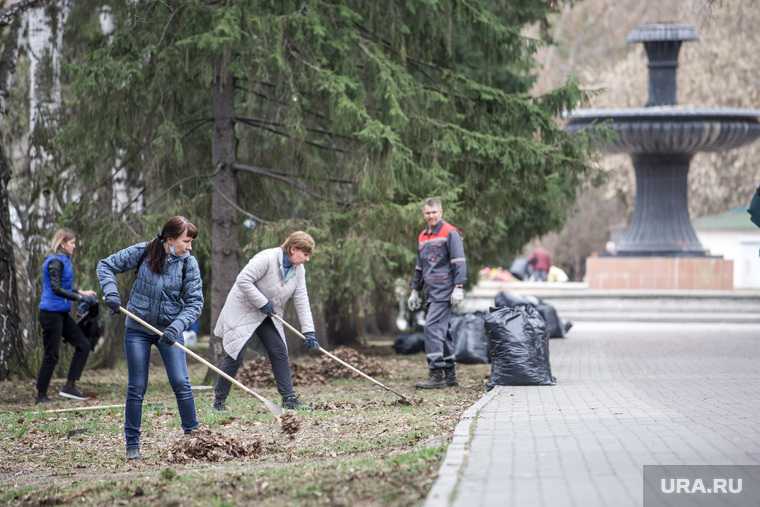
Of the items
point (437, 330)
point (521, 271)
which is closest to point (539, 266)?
point (521, 271)

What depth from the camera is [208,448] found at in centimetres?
903

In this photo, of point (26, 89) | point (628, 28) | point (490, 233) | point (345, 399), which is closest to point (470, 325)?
point (490, 233)

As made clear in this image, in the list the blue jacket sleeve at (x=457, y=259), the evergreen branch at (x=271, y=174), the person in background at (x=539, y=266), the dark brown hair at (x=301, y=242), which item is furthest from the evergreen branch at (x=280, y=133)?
the person in background at (x=539, y=266)

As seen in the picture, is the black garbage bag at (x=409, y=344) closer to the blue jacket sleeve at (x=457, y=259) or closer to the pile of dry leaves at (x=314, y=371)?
the pile of dry leaves at (x=314, y=371)

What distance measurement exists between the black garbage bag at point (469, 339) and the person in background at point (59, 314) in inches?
207

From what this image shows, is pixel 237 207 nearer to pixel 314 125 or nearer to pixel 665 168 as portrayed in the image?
pixel 314 125

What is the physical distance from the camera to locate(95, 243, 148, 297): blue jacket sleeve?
915 centimetres

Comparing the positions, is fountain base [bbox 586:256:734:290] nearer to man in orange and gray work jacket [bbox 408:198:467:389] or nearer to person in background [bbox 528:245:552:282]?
person in background [bbox 528:245:552:282]

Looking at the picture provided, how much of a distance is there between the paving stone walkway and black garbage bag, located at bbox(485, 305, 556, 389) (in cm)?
26

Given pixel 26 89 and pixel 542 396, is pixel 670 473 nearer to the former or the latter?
pixel 542 396

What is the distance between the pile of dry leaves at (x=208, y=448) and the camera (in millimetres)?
8984

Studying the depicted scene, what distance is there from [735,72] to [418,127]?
3443 centimetres

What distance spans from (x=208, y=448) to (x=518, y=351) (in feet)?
15.8

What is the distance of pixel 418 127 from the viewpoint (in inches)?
598
